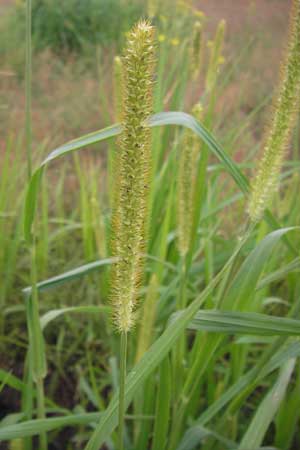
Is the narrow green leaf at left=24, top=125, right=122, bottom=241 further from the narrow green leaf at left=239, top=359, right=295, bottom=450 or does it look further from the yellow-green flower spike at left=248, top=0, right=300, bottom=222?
the narrow green leaf at left=239, top=359, right=295, bottom=450

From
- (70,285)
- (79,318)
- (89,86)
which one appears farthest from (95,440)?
(89,86)

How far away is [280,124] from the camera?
91 centimetres

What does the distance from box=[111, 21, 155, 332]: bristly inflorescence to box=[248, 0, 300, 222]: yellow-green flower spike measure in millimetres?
296

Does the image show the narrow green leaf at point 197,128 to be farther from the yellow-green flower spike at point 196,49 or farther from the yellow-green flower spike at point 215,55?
the yellow-green flower spike at point 196,49

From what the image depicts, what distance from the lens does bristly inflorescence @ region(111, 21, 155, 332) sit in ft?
2.09

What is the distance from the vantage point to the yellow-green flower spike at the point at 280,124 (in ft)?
2.83

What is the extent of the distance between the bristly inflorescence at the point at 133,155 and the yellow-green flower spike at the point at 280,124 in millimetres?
296

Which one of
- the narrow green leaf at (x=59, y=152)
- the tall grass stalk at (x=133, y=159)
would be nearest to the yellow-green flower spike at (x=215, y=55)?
the narrow green leaf at (x=59, y=152)

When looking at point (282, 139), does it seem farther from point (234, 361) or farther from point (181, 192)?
point (234, 361)

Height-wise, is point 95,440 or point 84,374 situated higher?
point 95,440

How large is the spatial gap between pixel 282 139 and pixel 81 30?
4.42m

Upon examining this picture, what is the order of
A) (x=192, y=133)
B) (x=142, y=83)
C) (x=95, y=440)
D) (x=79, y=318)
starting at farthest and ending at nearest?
(x=79, y=318) < (x=192, y=133) < (x=95, y=440) < (x=142, y=83)

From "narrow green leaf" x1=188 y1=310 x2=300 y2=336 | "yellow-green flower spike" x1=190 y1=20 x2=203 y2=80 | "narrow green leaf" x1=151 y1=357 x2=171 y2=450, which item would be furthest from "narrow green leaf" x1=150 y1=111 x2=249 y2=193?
"yellow-green flower spike" x1=190 y1=20 x2=203 y2=80

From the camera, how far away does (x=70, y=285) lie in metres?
2.11
